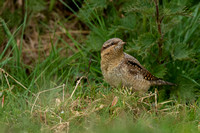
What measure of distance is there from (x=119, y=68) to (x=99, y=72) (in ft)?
3.19

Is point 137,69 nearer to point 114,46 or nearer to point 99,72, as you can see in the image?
point 114,46

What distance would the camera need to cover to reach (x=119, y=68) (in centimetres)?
489

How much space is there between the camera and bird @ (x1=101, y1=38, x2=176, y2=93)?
486 centimetres

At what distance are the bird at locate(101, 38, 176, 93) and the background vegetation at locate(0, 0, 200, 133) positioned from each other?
0.45 ft

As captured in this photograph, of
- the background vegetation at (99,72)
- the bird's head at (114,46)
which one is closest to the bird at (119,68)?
the bird's head at (114,46)

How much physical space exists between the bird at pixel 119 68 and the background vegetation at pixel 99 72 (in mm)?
136

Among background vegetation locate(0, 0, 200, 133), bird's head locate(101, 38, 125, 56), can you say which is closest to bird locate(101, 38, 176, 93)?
bird's head locate(101, 38, 125, 56)

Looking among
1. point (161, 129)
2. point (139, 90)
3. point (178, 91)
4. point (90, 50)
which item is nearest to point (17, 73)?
point (90, 50)

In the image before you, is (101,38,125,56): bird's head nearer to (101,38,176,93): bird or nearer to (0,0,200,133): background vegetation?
(101,38,176,93): bird

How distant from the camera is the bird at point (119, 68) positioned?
486 cm

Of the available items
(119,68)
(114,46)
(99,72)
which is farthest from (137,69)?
(99,72)

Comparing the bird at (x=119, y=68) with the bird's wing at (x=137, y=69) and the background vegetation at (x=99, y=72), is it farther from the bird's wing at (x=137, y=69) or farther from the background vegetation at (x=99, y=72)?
the background vegetation at (x=99, y=72)

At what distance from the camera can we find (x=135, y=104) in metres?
4.44

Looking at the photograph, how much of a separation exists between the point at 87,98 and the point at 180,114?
1204mm
